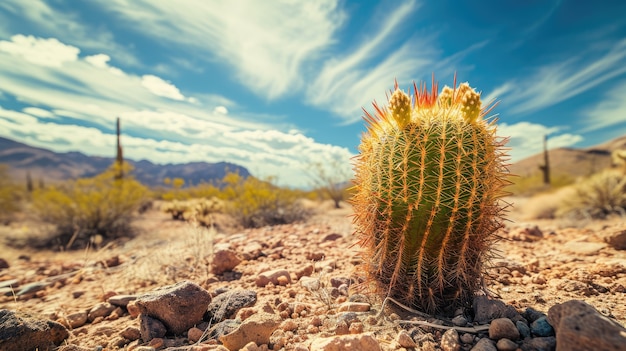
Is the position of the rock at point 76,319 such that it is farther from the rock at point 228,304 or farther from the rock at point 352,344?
the rock at point 352,344

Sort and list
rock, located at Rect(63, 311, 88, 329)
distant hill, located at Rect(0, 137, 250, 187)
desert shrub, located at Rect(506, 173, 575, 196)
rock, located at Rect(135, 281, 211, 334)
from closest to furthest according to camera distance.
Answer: rock, located at Rect(135, 281, 211, 334) → rock, located at Rect(63, 311, 88, 329) → desert shrub, located at Rect(506, 173, 575, 196) → distant hill, located at Rect(0, 137, 250, 187)

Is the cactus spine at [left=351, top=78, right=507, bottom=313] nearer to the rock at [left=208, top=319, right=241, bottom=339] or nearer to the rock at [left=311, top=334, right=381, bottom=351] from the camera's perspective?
the rock at [left=311, top=334, right=381, bottom=351]

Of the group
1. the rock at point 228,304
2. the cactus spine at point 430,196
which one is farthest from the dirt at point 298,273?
the cactus spine at point 430,196

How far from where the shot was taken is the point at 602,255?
13.0 ft

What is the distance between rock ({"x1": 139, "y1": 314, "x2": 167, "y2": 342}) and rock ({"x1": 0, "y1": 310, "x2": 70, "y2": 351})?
0.67 m

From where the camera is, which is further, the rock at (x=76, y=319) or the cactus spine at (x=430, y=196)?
the rock at (x=76, y=319)

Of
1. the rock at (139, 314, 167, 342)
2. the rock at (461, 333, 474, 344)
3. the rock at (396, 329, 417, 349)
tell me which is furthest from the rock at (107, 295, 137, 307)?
the rock at (461, 333, 474, 344)

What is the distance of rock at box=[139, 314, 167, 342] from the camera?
2.47 m

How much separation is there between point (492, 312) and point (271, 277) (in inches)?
76.3

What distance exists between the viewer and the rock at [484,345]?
1.96m

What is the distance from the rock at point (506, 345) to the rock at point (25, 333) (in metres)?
3.11

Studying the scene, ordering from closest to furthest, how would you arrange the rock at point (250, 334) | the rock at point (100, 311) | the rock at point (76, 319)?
the rock at point (250, 334) → the rock at point (76, 319) → the rock at point (100, 311)

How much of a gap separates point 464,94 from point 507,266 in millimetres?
2062

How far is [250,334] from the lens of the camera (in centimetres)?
218
